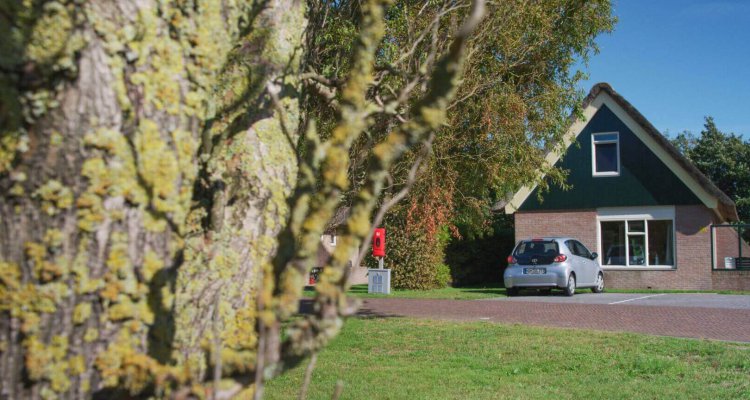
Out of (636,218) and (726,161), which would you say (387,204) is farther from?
(726,161)

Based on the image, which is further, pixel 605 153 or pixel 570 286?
pixel 605 153

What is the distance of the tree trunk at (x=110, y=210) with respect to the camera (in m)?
1.50

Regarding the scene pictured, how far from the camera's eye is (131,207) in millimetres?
1604

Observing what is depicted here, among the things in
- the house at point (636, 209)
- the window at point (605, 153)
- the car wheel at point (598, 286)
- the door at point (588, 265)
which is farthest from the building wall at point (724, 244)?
the door at point (588, 265)

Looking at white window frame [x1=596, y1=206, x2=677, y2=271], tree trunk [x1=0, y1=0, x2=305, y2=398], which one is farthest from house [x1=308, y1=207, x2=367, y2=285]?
white window frame [x1=596, y1=206, x2=677, y2=271]

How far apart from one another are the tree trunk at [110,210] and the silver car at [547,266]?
55.0 feet

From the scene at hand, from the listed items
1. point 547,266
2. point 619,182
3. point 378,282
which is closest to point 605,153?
point 619,182

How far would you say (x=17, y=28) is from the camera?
5.07ft

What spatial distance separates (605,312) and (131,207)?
1297cm

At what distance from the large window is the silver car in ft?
17.2

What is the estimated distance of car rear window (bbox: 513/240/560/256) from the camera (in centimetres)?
1820

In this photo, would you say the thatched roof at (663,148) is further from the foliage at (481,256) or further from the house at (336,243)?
the house at (336,243)

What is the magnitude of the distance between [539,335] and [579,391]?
3.56m

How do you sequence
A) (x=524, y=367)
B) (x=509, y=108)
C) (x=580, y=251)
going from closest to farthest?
1. (x=524, y=367)
2. (x=509, y=108)
3. (x=580, y=251)
